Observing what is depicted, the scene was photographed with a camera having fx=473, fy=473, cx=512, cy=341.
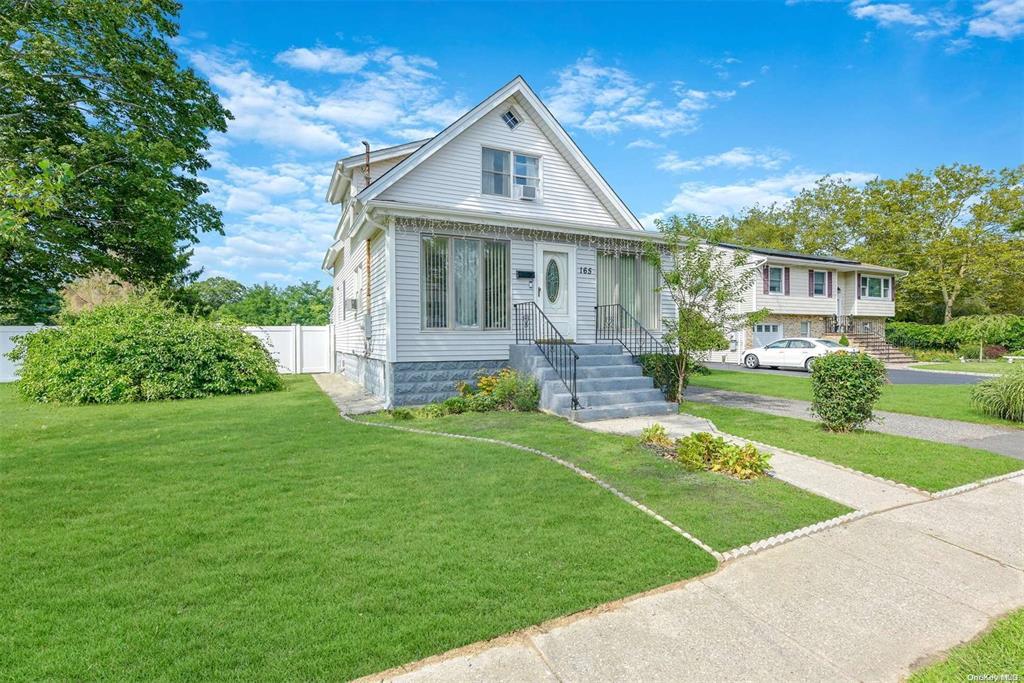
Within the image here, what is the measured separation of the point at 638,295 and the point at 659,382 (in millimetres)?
2886

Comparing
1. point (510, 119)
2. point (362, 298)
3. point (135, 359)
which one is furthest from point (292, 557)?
point (135, 359)

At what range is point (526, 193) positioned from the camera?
12148mm

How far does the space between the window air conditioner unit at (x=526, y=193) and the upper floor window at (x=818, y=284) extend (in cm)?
2386

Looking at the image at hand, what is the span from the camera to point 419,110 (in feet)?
47.9

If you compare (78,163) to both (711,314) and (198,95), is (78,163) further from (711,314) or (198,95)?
(711,314)

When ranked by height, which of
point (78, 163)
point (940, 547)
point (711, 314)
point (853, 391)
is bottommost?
point (940, 547)

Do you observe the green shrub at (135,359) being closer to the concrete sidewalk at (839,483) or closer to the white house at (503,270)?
the white house at (503,270)

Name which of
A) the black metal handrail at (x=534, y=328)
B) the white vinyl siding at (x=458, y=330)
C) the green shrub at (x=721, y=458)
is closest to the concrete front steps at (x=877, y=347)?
the white vinyl siding at (x=458, y=330)

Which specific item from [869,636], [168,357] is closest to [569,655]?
[869,636]

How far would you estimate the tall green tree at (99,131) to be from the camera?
1280cm

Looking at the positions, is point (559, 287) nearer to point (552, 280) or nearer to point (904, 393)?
point (552, 280)

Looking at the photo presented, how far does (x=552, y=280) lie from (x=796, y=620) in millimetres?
9331

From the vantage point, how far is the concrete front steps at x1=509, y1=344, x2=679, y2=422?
891cm

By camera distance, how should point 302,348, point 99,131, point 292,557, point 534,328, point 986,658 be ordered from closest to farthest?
point 986,658, point 292,557, point 534,328, point 99,131, point 302,348
